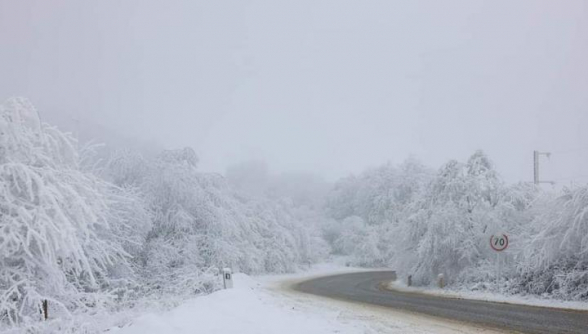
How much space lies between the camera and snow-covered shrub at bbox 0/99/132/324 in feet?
35.8

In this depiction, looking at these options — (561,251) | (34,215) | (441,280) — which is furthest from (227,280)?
(441,280)

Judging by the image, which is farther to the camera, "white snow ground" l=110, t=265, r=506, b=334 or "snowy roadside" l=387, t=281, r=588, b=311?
"snowy roadside" l=387, t=281, r=588, b=311

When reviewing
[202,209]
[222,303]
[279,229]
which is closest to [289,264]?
[279,229]

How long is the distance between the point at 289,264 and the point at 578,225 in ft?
120

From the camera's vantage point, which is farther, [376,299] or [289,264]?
[289,264]

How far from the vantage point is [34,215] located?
1103cm

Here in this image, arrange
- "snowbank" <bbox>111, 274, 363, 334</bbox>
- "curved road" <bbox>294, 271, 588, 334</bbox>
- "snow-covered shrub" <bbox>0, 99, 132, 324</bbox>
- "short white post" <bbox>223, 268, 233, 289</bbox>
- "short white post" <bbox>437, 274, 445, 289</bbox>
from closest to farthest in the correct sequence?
"snowbank" <bbox>111, 274, 363, 334</bbox>, "snow-covered shrub" <bbox>0, 99, 132, 324</bbox>, "curved road" <bbox>294, 271, 588, 334</bbox>, "short white post" <bbox>223, 268, 233, 289</bbox>, "short white post" <bbox>437, 274, 445, 289</bbox>

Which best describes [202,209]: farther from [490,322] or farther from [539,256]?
[490,322]

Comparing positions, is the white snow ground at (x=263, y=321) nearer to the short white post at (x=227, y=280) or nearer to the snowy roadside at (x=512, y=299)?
the short white post at (x=227, y=280)

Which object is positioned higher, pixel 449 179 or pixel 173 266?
pixel 449 179

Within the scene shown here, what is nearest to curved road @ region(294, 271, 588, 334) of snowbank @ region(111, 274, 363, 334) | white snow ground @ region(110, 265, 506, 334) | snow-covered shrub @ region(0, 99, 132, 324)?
white snow ground @ region(110, 265, 506, 334)

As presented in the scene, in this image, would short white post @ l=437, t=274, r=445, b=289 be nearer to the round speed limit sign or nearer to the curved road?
the round speed limit sign

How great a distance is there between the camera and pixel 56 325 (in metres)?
11.3

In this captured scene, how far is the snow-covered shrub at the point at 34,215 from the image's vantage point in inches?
429
